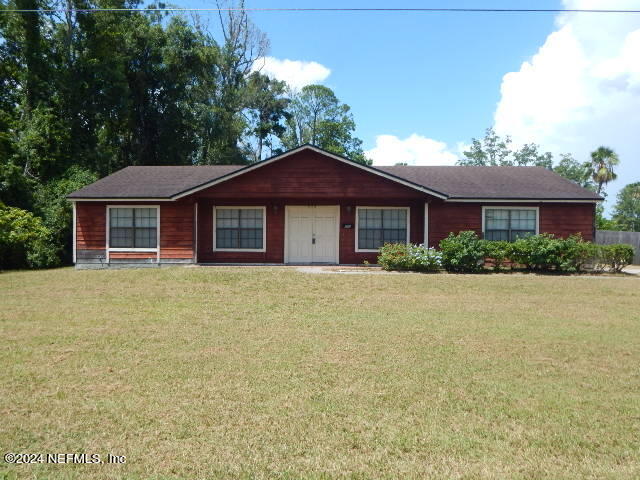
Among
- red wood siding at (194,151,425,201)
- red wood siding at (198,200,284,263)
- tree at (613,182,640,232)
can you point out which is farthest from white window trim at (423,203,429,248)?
tree at (613,182,640,232)

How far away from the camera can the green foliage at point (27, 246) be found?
21219 mm

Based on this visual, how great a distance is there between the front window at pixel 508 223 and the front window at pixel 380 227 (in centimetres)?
319

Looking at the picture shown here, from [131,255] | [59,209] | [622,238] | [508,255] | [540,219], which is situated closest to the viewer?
[508,255]

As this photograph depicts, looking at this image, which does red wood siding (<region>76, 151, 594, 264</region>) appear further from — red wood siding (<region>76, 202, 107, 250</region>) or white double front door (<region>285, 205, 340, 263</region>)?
white double front door (<region>285, 205, 340, 263</region>)

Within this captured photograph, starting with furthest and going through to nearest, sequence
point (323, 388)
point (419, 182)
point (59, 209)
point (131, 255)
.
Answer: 1. point (59, 209)
2. point (419, 182)
3. point (131, 255)
4. point (323, 388)

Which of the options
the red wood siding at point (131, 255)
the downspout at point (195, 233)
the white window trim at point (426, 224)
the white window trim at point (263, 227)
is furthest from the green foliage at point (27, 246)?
the white window trim at point (426, 224)

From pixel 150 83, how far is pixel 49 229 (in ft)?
60.2

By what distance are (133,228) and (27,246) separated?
18.2ft

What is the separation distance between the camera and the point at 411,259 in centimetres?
1733

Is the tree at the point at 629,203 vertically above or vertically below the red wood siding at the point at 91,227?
above

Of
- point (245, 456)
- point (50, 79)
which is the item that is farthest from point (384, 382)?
point (50, 79)

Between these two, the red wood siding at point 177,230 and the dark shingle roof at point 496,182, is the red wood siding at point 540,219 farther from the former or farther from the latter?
the red wood siding at point 177,230

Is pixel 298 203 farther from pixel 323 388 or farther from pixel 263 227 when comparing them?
pixel 323 388

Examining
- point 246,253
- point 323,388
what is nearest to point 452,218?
point 246,253
